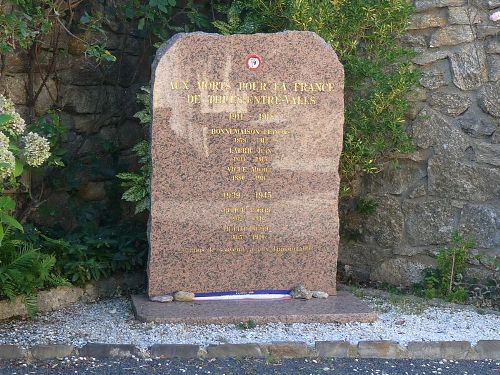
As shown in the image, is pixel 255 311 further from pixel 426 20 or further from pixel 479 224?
pixel 426 20

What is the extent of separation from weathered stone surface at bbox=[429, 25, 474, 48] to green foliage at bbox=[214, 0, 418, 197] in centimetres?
24

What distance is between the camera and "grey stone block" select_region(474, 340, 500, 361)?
15.1ft

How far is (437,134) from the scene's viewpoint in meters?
6.00

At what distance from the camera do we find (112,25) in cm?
661

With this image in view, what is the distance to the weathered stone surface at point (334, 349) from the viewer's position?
453 centimetres

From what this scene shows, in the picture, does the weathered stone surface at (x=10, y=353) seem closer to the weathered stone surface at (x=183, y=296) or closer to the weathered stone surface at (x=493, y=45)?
the weathered stone surface at (x=183, y=296)

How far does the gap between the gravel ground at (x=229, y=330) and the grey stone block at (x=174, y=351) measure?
0.42 ft

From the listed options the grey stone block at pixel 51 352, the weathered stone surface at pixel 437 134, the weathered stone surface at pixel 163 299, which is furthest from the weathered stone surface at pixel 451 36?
the grey stone block at pixel 51 352

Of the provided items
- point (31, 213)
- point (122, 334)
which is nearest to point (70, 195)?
point (31, 213)

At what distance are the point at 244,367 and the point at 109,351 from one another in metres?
0.69

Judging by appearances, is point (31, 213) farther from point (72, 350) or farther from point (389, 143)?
point (389, 143)

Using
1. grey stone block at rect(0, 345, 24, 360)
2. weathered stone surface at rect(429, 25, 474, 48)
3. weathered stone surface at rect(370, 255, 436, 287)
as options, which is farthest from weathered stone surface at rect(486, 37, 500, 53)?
grey stone block at rect(0, 345, 24, 360)

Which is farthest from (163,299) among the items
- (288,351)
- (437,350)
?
(437,350)

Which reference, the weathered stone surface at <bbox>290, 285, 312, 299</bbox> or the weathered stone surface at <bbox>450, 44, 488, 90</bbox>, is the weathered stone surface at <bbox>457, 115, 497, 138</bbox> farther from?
the weathered stone surface at <bbox>290, 285, 312, 299</bbox>
